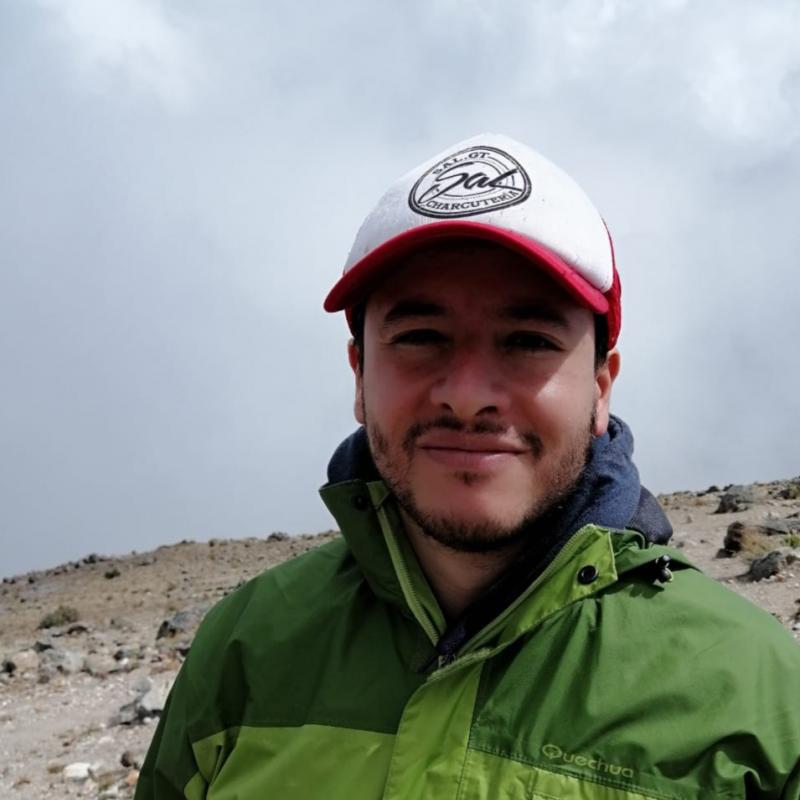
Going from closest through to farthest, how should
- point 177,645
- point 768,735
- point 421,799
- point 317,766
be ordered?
point 768,735, point 421,799, point 317,766, point 177,645

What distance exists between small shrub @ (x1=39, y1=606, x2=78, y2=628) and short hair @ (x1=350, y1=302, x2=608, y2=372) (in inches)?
698

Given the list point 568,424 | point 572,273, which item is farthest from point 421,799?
point 572,273

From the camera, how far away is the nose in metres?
2.16

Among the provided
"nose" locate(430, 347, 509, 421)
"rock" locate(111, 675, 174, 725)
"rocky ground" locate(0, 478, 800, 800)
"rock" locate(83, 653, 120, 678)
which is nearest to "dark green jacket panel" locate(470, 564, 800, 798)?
"nose" locate(430, 347, 509, 421)

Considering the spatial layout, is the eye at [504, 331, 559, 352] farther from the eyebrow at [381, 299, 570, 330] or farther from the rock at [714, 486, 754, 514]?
the rock at [714, 486, 754, 514]

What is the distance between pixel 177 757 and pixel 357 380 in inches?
44.8

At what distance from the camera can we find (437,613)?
2.34m

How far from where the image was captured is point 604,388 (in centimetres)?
252

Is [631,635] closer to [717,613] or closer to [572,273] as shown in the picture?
[717,613]

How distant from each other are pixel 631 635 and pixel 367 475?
873mm

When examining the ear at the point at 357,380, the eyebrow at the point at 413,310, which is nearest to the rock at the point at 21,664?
the ear at the point at 357,380

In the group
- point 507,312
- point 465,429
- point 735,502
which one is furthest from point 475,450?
point 735,502

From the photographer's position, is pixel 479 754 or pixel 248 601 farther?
pixel 248 601

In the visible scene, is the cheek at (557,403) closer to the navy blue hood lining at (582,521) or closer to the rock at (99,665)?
the navy blue hood lining at (582,521)
